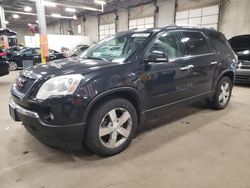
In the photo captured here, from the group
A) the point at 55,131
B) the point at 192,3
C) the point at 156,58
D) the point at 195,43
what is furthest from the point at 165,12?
the point at 55,131

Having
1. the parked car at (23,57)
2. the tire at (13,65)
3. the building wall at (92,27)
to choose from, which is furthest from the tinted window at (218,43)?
the building wall at (92,27)

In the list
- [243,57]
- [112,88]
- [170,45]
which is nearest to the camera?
[112,88]

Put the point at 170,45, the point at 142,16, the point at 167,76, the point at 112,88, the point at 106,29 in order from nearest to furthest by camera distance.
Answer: the point at 112,88 → the point at 167,76 → the point at 170,45 → the point at 142,16 → the point at 106,29

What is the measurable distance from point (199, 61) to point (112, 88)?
1.65 meters

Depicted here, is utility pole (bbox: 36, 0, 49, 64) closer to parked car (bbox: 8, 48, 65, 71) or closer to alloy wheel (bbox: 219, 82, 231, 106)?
parked car (bbox: 8, 48, 65, 71)

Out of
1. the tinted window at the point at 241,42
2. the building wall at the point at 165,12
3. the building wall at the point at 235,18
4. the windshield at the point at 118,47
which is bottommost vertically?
the windshield at the point at 118,47

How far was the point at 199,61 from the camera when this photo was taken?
10.3ft

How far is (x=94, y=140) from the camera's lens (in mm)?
2154

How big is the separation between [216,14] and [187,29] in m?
8.46

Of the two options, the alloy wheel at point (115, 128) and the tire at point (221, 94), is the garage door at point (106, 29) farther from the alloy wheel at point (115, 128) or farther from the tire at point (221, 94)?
the alloy wheel at point (115, 128)

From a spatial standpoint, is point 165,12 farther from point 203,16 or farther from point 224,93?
point 224,93

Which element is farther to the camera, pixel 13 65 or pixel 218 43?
pixel 13 65

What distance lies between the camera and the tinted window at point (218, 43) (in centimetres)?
356

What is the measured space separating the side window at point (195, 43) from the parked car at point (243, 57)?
3.22m
